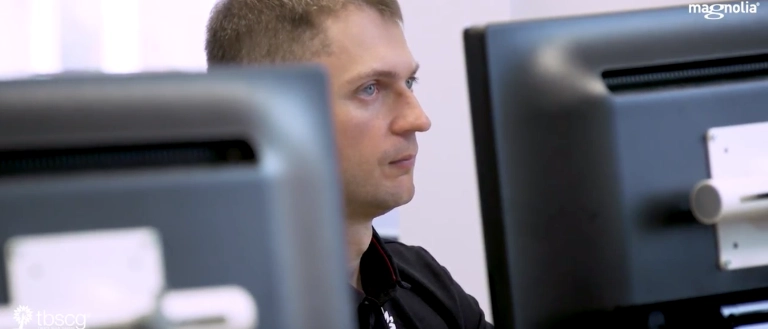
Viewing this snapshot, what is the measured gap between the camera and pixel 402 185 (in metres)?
1.37

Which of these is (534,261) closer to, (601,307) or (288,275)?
(601,307)

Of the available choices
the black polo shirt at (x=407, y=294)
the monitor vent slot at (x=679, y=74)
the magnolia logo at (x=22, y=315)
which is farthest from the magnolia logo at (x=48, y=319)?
the black polo shirt at (x=407, y=294)

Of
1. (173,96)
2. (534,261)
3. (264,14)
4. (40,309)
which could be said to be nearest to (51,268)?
(40,309)

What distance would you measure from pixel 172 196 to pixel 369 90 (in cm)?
85

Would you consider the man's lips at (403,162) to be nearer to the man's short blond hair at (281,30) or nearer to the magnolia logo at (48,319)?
the man's short blond hair at (281,30)

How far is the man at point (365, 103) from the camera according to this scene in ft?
4.42

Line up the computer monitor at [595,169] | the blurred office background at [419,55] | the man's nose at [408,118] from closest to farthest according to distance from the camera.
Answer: the computer monitor at [595,169], the man's nose at [408,118], the blurred office background at [419,55]

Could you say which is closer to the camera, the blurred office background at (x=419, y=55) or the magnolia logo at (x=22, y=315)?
the magnolia logo at (x=22, y=315)

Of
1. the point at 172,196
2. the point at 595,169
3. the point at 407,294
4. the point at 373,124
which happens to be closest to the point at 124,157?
the point at 172,196

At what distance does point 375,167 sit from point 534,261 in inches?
24.5

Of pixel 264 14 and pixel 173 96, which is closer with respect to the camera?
pixel 173 96

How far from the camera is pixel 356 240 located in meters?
1.41

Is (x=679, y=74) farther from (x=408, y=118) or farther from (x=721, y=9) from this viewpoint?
(x=408, y=118)

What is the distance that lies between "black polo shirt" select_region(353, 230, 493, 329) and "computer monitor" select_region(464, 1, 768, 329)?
61cm
